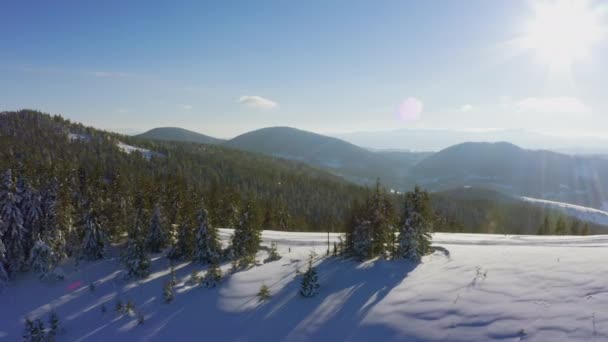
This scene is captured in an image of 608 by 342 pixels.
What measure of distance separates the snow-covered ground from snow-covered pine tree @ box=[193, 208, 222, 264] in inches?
100.0

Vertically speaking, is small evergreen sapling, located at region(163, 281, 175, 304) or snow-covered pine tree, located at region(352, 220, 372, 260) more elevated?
snow-covered pine tree, located at region(352, 220, 372, 260)

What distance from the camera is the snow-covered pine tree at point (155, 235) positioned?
126ft

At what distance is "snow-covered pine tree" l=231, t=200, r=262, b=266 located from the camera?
3550cm

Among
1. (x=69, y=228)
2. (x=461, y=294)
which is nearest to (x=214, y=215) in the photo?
(x=69, y=228)

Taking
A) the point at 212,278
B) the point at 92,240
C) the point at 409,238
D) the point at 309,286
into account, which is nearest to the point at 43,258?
the point at 92,240

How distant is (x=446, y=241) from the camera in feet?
123

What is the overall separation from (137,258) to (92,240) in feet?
30.5

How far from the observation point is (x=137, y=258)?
32062 millimetres

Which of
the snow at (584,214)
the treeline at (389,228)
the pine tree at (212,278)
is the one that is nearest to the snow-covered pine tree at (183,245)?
the pine tree at (212,278)

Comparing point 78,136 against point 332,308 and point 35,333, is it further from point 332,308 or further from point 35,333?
point 332,308

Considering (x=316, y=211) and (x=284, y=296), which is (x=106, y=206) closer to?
(x=284, y=296)

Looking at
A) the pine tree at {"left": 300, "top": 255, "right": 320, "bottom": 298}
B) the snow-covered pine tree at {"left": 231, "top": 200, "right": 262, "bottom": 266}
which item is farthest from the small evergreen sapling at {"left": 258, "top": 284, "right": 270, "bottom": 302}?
the snow-covered pine tree at {"left": 231, "top": 200, "right": 262, "bottom": 266}

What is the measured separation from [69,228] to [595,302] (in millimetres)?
46421

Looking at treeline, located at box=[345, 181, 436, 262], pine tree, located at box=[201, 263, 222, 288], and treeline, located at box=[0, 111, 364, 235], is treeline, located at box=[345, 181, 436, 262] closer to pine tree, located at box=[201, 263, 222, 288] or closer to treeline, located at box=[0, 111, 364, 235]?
pine tree, located at box=[201, 263, 222, 288]
